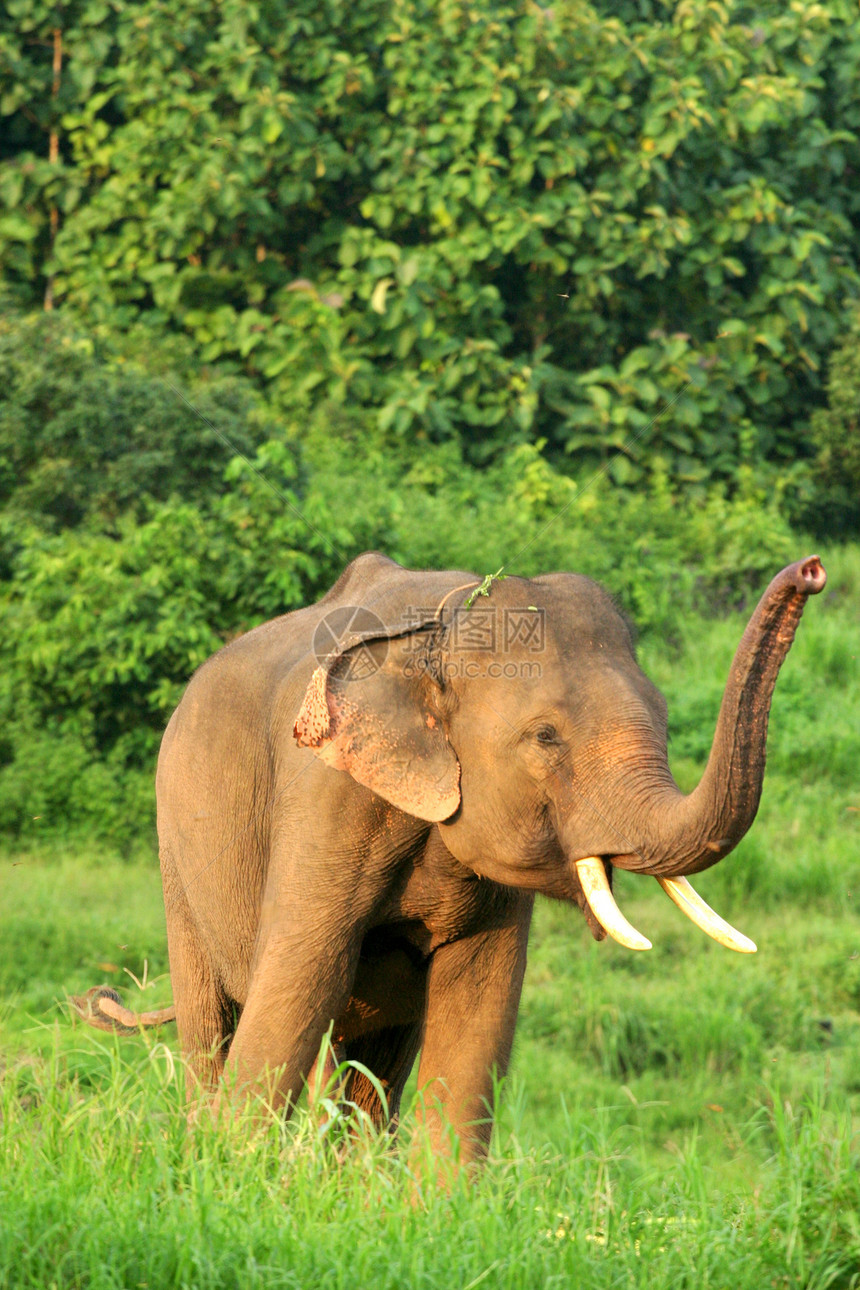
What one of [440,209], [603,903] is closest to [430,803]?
[603,903]

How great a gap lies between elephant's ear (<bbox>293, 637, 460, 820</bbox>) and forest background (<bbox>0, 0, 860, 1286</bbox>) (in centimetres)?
472

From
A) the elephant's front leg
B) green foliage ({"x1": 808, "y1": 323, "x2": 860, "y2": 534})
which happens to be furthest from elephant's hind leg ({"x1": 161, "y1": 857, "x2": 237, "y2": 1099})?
green foliage ({"x1": 808, "y1": 323, "x2": 860, "y2": 534})

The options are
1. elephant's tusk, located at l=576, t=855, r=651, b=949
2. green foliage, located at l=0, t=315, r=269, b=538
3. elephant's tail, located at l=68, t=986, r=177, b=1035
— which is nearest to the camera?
elephant's tusk, located at l=576, t=855, r=651, b=949

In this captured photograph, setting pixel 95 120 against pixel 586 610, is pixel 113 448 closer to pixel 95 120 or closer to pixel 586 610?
pixel 95 120

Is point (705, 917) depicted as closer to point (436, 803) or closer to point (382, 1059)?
point (436, 803)

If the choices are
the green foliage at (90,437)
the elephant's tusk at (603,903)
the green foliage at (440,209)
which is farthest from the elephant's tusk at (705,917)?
the green foliage at (440,209)

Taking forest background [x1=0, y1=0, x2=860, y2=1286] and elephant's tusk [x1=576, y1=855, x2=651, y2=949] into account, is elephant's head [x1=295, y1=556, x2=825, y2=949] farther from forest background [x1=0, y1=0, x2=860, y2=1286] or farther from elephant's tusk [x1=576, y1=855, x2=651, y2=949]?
forest background [x1=0, y1=0, x2=860, y2=1286]

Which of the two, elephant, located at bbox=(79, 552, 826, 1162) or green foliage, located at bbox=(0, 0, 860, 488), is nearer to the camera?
elephant, located at bbox=(79, 552, 826, 1162)

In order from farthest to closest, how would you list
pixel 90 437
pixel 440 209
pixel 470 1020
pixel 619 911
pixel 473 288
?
pixel 473 288, pixel 440 209, pixel 90 437, pixel 470 1020, pixel 619 911

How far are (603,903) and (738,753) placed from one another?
40cm

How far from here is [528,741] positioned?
122 inches

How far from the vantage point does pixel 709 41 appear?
33.6 feet

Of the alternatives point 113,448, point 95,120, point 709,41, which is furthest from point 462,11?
point 113,448

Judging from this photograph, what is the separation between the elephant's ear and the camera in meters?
3.16
